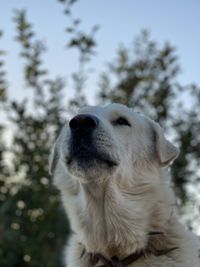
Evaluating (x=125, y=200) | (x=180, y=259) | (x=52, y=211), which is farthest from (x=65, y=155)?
(x=52, y=211)

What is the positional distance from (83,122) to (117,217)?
765mm

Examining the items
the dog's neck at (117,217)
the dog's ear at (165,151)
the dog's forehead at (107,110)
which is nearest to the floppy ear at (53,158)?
the dog's forehead at (107,110)

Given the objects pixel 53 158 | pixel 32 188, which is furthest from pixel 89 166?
pixel 32 188

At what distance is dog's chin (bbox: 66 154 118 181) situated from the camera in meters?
4.16

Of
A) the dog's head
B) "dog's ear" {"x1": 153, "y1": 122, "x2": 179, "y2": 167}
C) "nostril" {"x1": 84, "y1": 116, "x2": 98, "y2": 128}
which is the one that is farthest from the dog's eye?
"nostril" {"x1": 84, "y1": 116, "x2": 98, "y2": 128}

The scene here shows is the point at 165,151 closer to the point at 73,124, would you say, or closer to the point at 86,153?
the point at 86,153

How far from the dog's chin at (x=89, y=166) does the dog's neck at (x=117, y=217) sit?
15 centimetres

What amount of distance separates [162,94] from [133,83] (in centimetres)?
49

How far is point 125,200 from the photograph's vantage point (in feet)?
14.5

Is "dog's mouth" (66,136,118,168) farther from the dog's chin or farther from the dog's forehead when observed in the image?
the dog's forehead

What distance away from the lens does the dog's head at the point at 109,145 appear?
4.15 m

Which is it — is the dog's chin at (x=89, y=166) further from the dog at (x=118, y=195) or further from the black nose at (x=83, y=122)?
the black nose at (x=83, y=122)

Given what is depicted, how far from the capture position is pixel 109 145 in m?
4.20

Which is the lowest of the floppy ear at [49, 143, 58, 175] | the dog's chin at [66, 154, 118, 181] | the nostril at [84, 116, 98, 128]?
the floppy ear at [49, 143, 58, 175]
